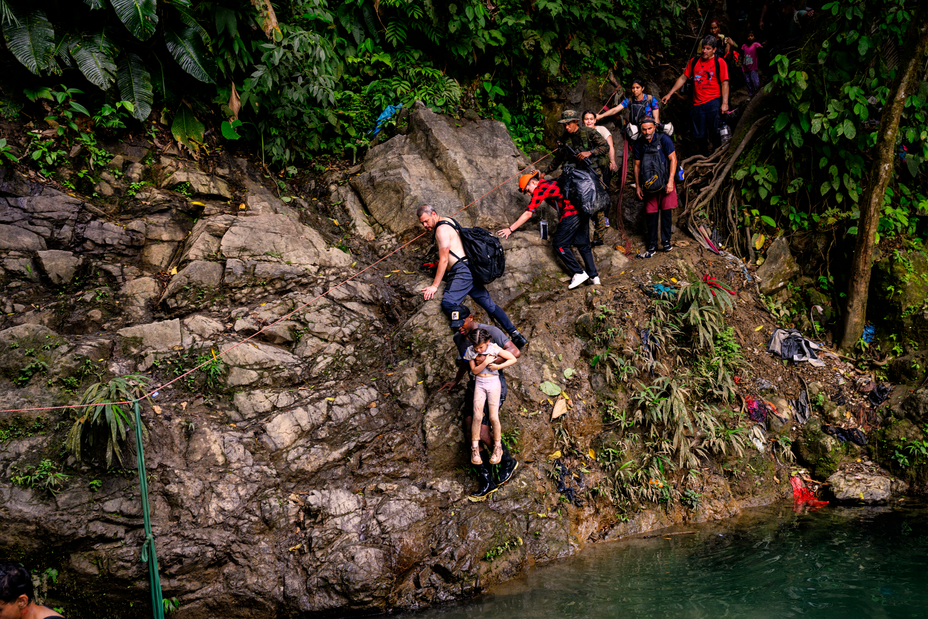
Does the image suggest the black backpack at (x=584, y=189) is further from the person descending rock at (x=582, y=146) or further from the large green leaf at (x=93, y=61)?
the large green leaf at (x=93, y=61)

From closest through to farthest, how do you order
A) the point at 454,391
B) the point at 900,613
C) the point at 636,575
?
the point at 900,613, the point at 636,575, the point at 454,391

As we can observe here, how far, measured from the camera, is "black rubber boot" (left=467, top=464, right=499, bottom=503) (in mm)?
6334

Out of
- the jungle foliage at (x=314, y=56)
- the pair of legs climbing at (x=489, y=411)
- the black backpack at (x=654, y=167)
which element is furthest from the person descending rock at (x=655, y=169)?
the pair of legs climbing at (x=489, y=411)

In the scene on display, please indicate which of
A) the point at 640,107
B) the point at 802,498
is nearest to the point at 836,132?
the point at 640,107

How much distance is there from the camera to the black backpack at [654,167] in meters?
8.27

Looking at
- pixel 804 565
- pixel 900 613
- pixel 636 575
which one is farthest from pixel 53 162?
pixel 900 613

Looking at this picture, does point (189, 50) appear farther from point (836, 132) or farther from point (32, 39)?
point (836, 132)

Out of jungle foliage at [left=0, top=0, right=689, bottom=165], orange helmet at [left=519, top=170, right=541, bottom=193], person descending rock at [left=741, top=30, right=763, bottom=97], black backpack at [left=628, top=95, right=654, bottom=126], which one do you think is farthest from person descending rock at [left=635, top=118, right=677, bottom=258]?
person descending rock at [left=741, top=30, right=763, bottom=97]

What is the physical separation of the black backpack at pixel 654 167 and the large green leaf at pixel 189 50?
6.35 metres

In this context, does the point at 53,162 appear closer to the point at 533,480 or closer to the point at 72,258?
the point at 72,258

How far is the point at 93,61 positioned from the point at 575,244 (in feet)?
22.1

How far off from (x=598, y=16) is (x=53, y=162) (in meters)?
8.70

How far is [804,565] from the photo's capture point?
19.5 feet

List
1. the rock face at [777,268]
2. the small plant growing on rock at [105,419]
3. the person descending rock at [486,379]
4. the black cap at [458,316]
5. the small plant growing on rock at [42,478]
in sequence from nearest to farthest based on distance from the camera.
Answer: the small plant growing on rock at [42,478] < the small plant growing on rock at [105,419] < the person descending rock at [486,379] < the black cap at [458,316] < the rock face at [777,268]
